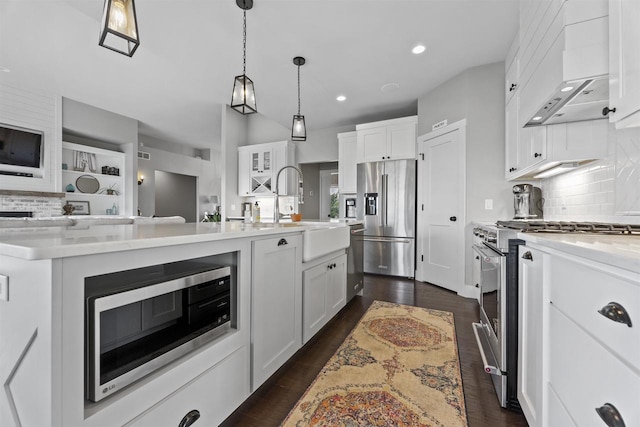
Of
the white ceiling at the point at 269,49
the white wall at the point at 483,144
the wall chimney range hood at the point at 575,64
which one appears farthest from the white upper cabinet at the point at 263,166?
the wall chimney range hood at the point at 575,64

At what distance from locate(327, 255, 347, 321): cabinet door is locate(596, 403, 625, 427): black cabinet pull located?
1.69m

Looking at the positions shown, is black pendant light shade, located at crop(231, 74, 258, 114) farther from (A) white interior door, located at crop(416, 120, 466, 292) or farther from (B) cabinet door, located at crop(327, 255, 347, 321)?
(A) white interior door, located at crop(416, 120, 466, 292)

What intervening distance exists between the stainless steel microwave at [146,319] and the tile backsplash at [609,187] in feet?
7.26

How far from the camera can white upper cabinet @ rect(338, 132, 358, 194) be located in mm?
4836

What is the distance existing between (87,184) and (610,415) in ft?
23.2

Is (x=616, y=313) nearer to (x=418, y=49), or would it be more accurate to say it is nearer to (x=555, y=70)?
(x=555, y=70)

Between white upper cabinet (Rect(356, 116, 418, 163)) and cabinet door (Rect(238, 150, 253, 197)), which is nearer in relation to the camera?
white upper cabinet (Rect(356, 116, 418, 163))

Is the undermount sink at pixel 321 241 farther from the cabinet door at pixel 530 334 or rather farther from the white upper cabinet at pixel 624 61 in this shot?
the white upper cabinet at pixel 624 61

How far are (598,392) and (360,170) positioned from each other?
4068 mm

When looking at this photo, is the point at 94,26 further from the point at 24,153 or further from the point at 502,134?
the point at 502,134

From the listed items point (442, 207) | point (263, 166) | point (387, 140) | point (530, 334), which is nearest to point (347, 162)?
point (387, 140)

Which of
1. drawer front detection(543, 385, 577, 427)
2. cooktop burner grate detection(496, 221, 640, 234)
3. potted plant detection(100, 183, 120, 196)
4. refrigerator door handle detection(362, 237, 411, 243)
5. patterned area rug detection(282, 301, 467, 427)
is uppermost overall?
potted plant detection(100, 183, 120, 196)

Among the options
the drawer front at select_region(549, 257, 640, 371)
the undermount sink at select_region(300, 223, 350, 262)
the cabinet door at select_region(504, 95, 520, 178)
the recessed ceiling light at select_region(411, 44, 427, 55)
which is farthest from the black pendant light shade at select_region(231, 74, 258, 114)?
the cabinet door at select_region(504, 95, 520, 178)

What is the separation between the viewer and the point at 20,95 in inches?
164
